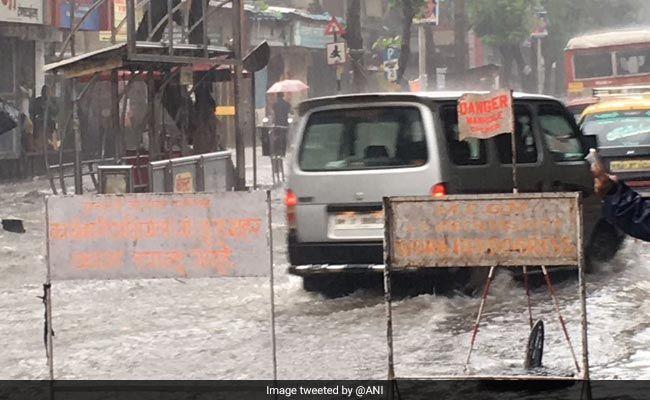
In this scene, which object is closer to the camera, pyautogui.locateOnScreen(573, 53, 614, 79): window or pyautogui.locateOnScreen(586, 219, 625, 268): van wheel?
pyautogui.locateOnScreen(586, 219, 625, 268): van wheel

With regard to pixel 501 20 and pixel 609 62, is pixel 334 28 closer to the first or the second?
pixel 609 62

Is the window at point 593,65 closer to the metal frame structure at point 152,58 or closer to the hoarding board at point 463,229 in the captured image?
the metal frame structure at point 152,58

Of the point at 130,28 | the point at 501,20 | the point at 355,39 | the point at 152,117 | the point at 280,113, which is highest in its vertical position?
the point at 501,20

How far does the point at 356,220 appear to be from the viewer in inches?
472

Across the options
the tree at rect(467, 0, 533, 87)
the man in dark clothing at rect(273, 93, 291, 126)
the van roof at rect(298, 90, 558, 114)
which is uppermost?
the tree at rect(467, 0, 533, 87)

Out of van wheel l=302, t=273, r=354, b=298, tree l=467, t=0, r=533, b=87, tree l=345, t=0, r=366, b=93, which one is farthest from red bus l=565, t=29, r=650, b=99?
tree l=467, t=0, r=533, b=87

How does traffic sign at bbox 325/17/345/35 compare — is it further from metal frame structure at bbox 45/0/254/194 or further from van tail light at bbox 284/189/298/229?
van tail light at bbox 284/189/298/229

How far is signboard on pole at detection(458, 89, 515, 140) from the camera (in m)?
10.3

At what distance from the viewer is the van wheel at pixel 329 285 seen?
12.8 meters

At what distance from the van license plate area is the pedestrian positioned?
5652mm

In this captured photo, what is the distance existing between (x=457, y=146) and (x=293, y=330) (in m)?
2.32
